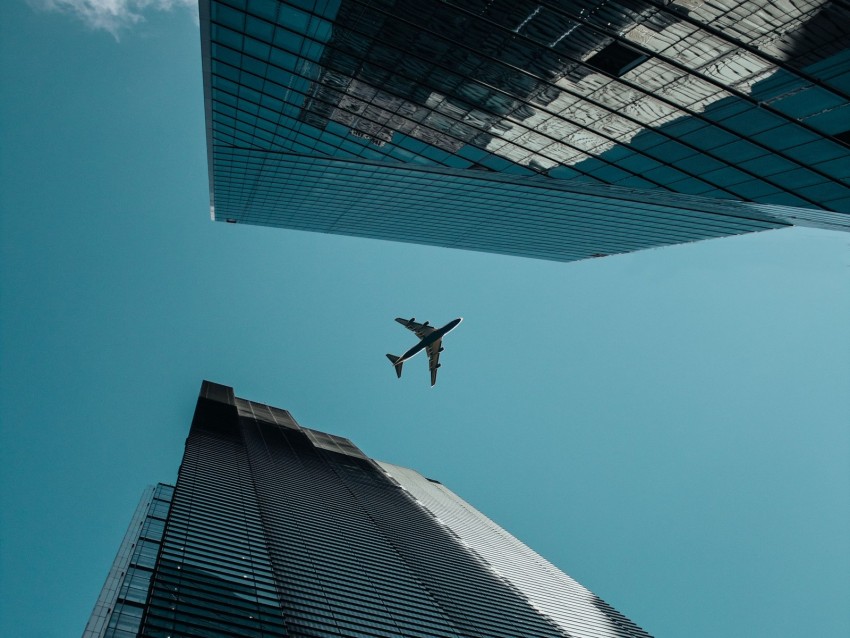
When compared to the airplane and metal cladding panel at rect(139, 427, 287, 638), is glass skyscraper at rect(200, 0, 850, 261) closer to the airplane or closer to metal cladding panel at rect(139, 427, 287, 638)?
the airplane

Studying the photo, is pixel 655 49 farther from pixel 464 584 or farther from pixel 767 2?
pixel 464 584

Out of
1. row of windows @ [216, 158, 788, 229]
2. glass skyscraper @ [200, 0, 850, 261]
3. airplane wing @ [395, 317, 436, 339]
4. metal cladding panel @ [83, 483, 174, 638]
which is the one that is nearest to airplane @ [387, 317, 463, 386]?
airplane wing @ [395, 317, 436, 339]

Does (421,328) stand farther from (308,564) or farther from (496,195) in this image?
(308,564)

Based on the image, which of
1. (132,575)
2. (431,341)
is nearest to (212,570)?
(132,575)

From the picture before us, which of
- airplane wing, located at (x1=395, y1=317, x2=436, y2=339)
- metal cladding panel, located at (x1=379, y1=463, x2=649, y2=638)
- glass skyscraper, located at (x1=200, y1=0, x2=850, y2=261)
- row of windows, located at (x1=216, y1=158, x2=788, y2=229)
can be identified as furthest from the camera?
metal cladding panel, located at (x1=379, y1=463, x2=649, y2=638)

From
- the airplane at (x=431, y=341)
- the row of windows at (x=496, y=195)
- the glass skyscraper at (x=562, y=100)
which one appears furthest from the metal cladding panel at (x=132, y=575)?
the row of windows at (x=496, y=195)

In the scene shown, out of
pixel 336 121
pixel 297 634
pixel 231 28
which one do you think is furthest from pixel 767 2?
pixel 297 634

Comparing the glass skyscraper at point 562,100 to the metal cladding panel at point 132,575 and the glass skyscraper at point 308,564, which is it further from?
the metal cladding panel at point 132,575
